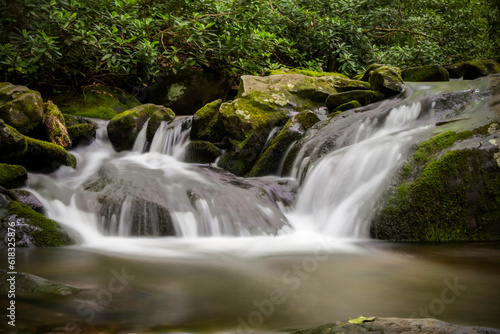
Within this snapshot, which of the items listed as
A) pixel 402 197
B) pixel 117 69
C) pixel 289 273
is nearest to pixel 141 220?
pixel 289 273

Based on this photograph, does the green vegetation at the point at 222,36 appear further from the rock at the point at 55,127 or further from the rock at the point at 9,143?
the rock at the point at 9,143

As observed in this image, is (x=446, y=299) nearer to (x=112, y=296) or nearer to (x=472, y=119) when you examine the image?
(x=112, y=296)

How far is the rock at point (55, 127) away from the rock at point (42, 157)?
3.32 ft

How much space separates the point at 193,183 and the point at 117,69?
16.4 ft

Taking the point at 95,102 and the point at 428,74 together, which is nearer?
the point at 428,74

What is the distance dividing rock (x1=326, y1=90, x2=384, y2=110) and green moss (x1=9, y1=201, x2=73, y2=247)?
5654mm

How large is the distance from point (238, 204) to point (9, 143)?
10.4ft

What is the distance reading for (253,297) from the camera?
2959 millimetres

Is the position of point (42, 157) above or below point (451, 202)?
above

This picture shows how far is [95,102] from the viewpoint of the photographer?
412 inches

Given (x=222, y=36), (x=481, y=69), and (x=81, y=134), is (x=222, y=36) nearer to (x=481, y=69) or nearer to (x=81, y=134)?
(x=81, y=134)

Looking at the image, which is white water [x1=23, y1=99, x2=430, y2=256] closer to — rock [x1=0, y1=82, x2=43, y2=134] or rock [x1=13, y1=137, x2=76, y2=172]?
rock [x1=13, y1=137, x2=76, y2=172]

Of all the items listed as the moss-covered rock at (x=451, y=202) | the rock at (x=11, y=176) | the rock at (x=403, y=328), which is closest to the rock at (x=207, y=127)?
the rock at (x=11, y=176)

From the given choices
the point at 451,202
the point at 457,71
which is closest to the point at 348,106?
the point at 457,71
